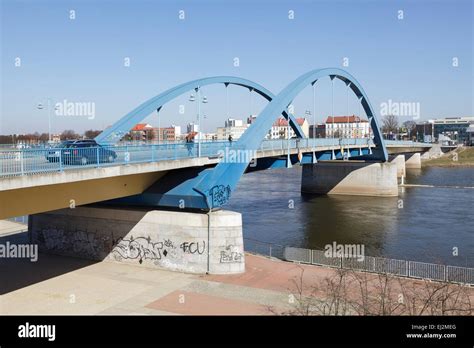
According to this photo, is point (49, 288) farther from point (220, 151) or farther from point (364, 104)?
point (364, 104)

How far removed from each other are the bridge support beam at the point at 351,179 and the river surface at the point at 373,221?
176 centimetres

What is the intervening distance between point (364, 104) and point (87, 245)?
4002cm

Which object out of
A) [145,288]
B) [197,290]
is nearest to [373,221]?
[197,290]

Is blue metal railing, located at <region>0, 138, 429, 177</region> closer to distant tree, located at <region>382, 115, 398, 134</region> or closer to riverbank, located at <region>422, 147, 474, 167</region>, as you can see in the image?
riverbank, located at <region>422, 147, 474, 167</region>

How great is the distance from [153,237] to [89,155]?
5.14 metres

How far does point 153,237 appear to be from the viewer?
63.1 ft

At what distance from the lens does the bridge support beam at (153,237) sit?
725 inches

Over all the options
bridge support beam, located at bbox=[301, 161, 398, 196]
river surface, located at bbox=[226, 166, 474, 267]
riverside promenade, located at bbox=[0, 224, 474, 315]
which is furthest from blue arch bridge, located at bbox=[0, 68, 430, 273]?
bridge support beam, located at bbox=[301, 161, 398, 196]

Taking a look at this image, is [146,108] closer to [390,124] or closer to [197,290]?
[197,290]

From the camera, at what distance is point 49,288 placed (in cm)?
1653

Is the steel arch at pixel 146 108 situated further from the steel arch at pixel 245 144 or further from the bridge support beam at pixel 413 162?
the bridge support beam at pixel 413 162

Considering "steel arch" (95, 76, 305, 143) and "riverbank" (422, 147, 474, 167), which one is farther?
"riverbank" (422, 147, 474, 167)

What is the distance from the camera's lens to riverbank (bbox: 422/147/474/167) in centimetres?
9156

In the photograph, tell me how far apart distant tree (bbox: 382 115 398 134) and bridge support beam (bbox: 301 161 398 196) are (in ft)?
356
